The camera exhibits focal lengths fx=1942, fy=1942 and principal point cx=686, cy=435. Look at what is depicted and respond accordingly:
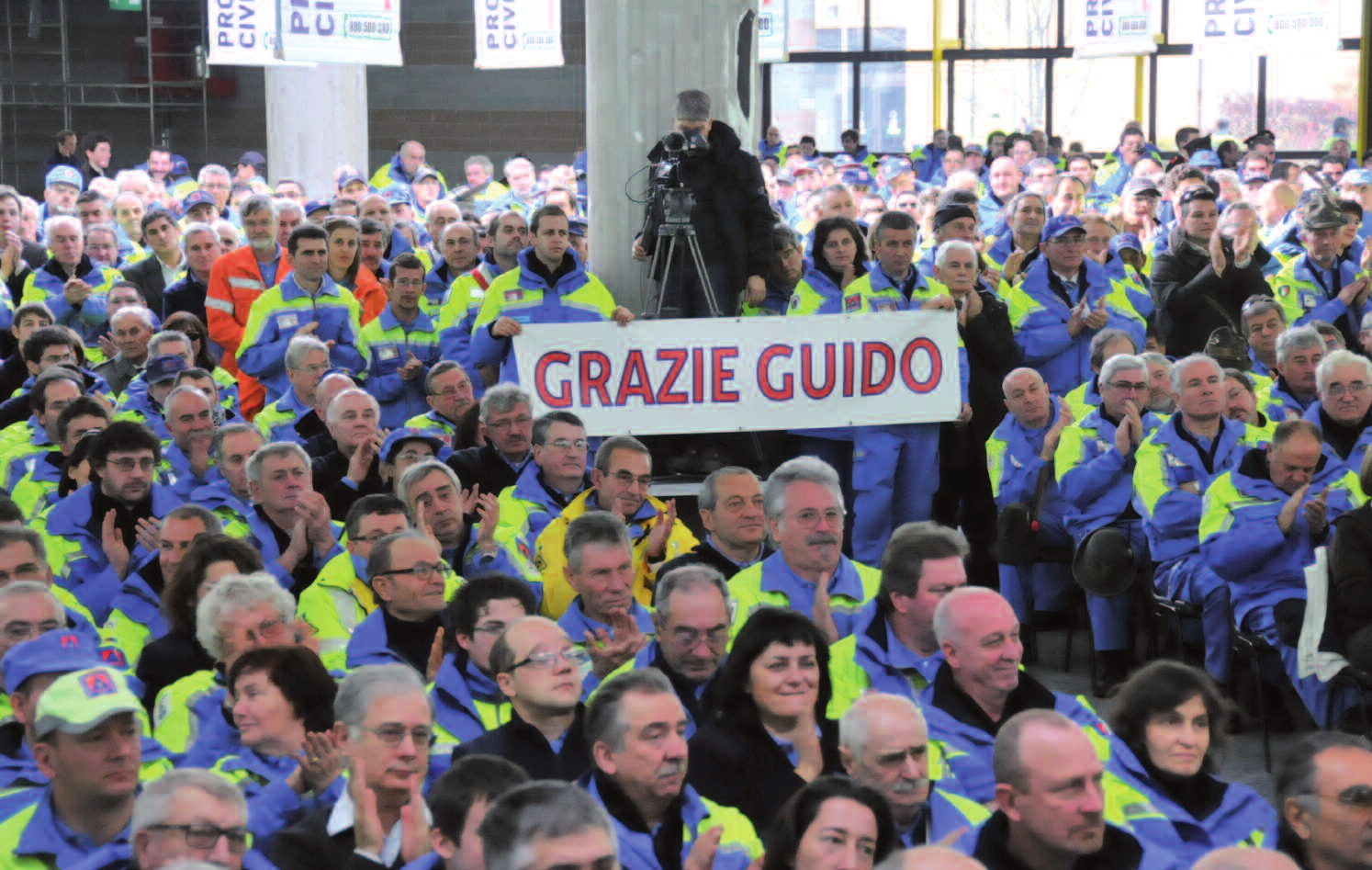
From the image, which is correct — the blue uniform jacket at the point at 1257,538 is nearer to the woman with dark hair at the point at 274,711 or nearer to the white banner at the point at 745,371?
the white banner at the point at 745,371

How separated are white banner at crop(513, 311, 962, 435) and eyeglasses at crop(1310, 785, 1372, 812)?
15.9 ft

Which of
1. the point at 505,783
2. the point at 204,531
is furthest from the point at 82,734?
the point at 204,531

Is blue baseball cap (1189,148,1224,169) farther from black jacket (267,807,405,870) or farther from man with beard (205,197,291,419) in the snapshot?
black jacket (267,807,405,870)

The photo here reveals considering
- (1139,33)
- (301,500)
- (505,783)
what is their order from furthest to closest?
1. (1139,33)
2. (301,500)
3. (505,783)

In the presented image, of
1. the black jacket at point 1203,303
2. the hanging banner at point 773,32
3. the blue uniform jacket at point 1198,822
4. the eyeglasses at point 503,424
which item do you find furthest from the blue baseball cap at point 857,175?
the blue uniform jacket at point 1198,822

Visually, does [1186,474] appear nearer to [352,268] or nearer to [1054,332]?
[1054,332]

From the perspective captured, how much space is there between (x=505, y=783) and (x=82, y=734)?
100cm

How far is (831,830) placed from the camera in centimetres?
394

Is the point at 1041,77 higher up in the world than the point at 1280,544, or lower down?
higher up

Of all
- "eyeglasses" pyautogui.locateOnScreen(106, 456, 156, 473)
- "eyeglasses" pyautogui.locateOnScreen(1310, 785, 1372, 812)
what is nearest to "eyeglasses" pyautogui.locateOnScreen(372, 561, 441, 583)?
"eyeglasses" pyautogui.locateOnScreen(106, 456, 156, 473)

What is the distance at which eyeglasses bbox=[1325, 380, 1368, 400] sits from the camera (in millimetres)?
7707

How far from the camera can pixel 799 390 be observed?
9086mm

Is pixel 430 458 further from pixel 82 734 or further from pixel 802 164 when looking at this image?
pixel 802 164

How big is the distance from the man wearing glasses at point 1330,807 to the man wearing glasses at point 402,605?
248 centimetres
